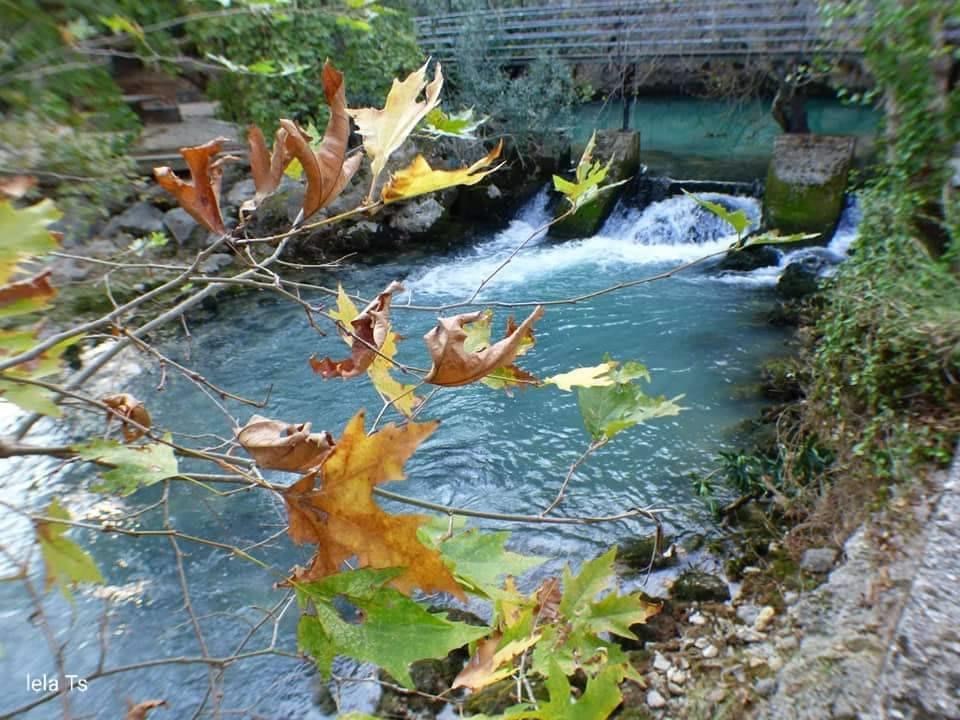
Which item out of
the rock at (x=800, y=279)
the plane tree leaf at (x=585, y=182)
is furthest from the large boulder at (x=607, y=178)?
the plane tree leaf at (x=585, y=182)

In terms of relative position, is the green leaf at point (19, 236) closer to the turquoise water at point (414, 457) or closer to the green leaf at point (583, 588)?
the green leaf at point (583, 588)

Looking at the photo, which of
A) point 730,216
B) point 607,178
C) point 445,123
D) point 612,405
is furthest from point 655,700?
point 607,178

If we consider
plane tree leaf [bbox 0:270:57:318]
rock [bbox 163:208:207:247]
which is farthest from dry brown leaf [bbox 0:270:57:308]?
rock [bbox 163:208:207:247]

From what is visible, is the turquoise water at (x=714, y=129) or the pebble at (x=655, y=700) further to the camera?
the turquoise water at (x=714, y=129)

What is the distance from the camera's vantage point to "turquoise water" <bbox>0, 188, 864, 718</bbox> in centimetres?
312

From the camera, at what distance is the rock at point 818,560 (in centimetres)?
289

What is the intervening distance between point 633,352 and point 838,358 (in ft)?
7.91

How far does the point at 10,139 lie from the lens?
3689mm

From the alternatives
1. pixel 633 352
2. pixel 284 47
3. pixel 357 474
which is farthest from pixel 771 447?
pixel 284 47

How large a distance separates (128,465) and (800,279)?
282 inches

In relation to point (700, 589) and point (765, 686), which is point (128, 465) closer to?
point (765, 686)

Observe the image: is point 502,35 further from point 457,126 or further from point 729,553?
point 457,126

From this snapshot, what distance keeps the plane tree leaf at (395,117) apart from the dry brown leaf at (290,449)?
28 cm

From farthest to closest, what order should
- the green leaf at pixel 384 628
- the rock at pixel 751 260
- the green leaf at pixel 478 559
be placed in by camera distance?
the rock at pixel 751 260 < the green leaf at pixel 478 559 < the green leaf at pixel 384 628
